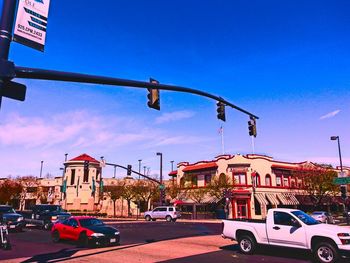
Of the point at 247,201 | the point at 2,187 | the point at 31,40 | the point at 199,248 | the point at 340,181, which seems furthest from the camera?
the point at 2,187

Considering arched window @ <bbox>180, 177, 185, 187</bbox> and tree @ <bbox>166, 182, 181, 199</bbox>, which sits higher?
arched window @ <bbox>180, 177, 185, 187</bbox>

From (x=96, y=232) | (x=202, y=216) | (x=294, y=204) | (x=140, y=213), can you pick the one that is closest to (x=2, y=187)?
(x=140, y=213)

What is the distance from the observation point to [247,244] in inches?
554

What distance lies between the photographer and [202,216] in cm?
4856

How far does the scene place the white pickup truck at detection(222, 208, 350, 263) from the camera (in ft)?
37.8

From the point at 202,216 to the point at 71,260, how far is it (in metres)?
37.9

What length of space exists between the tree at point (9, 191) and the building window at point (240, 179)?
4546cm

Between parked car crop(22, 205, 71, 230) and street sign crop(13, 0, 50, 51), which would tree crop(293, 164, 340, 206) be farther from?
street sign crop(13, 0, 50, 51)

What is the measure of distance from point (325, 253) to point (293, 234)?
4.29ft

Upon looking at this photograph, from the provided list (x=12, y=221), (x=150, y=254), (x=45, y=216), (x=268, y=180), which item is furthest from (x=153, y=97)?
(x=268, y=180)

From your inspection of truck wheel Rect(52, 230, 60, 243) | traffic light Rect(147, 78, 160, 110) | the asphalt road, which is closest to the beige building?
the asphalt road

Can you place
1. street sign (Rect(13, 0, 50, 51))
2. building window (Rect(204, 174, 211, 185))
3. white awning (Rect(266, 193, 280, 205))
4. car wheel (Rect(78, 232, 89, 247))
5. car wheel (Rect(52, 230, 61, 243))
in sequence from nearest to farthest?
street sign (Rect(13, 0, 50, 51))
car wheel (Rect(78, 232, 89, 247))
car wheel (Rect(52, 230, 61, 243))
white awning (Rect(266, 193, 280, 205))
building window (Rect(204, 174, 211, 185))

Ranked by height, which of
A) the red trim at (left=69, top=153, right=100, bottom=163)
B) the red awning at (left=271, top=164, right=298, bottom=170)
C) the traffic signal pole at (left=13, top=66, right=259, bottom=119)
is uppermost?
the red trim at (left=69, top=153, right=100, bottom=163)

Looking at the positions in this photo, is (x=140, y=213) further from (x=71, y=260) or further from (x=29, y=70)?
(x=29, y=70)
